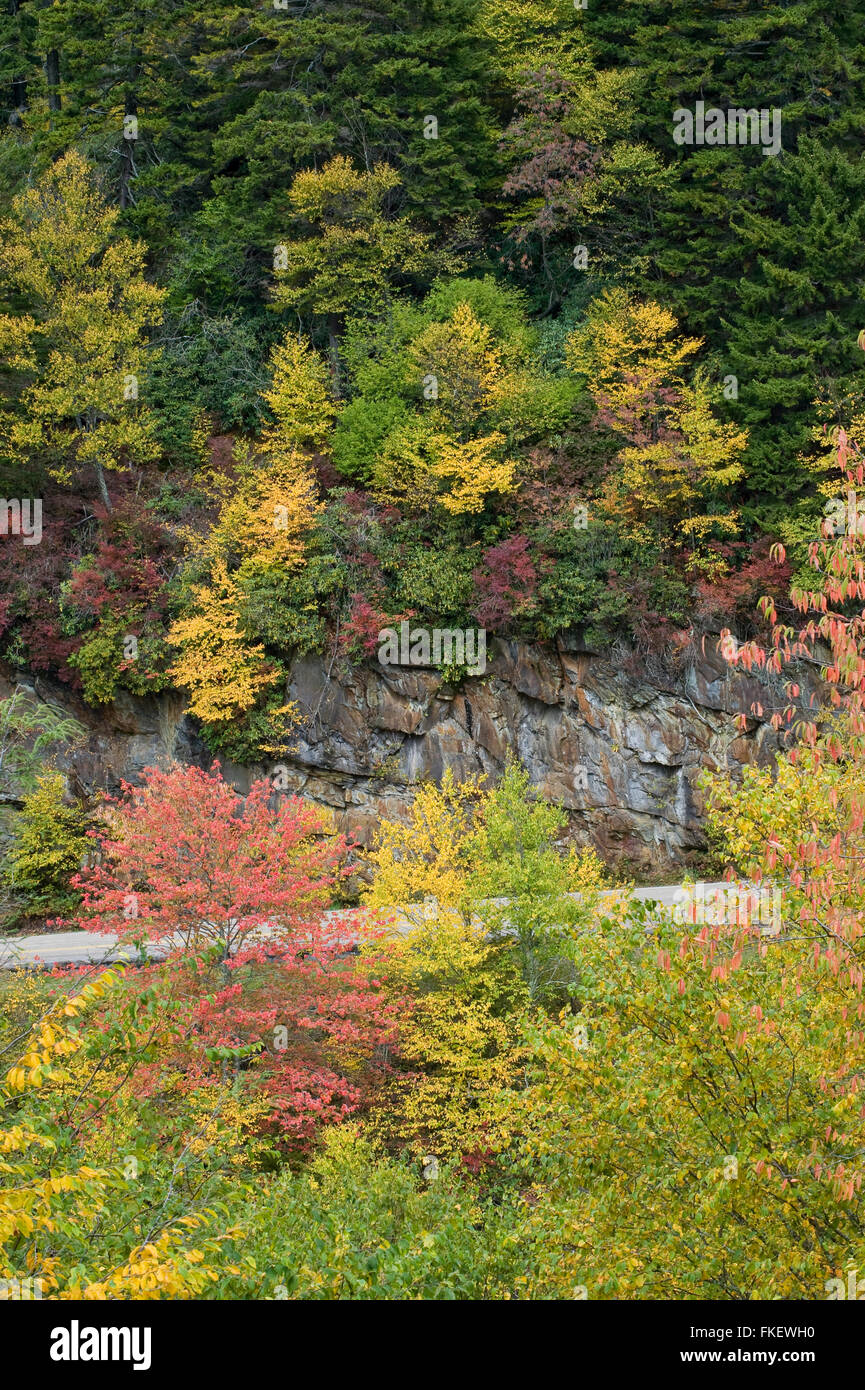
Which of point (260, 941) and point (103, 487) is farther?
point (103, 487)

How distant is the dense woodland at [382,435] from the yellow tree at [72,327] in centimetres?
13

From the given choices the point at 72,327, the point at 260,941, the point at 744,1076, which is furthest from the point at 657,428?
the point at 744,1076

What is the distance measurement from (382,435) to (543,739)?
8022 millimetres

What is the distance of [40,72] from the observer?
3653 centimetres

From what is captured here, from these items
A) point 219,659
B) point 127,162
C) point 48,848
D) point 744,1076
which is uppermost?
point 127,162

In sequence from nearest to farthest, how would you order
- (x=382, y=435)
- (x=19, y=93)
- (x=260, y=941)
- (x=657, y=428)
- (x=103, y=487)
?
(x=260, y=941) → (x=657, y=428) → (x=382, y=435) → (x=103, y=487) → (x=19, y=93)

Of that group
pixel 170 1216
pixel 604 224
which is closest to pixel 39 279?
pixel 604 224

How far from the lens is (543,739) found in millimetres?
25594

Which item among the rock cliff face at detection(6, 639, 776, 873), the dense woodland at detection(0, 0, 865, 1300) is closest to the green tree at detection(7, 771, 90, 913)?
the dense woodland at detection(0, 0, 865, 1300)

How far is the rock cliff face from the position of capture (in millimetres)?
24984

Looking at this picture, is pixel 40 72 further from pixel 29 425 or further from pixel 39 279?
pixel 29 425

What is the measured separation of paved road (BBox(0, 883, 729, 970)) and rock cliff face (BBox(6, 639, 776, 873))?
2.17 metres

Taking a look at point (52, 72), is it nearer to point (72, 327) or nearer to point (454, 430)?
point (72, 327)

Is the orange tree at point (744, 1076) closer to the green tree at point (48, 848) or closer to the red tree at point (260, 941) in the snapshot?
the red tree at point (260, 941)
